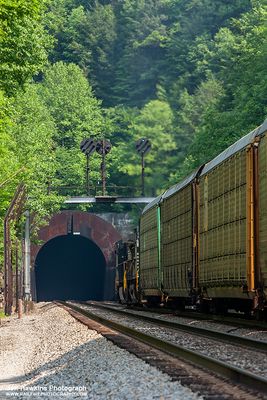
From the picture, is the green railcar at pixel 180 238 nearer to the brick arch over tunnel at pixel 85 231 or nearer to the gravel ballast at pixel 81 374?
the gravel ballast at pixel 81 374

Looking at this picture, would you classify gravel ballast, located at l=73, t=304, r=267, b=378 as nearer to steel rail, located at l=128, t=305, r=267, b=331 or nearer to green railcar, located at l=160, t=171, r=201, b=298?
steel rail, located at l=128, t=305, r=267, b=331

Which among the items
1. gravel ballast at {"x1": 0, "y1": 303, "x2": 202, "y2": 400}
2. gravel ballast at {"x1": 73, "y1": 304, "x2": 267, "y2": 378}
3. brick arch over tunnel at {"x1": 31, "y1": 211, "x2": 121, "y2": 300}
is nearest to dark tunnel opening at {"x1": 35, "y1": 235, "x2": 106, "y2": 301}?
brick arch over tunnel at {"x1": 31, "y1": 211, "x2": 121, "y2": 300}

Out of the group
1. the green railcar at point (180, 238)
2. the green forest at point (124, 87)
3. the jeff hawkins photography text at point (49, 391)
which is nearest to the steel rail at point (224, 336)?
the green railcar at point (180, 238)

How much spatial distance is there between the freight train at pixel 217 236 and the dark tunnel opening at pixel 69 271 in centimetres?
6775

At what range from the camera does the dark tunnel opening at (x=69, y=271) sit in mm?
109625

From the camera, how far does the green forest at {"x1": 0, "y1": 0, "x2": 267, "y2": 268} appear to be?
5029cm

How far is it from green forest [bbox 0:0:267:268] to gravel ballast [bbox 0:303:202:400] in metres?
18.3

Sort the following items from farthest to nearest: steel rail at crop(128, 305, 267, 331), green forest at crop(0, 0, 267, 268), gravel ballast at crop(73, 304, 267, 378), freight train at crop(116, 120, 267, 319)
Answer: green forest at crop(0, 0, 267, 268), steel rail at crop(128, 305, 267, 331), freight train at crop(116, 120, 267, 319), gravel ballast at crop(73, 304, 267, 378)

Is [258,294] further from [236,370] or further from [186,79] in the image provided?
[186,79]

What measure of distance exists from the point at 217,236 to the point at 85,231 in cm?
7268

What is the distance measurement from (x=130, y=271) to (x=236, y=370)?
126ft

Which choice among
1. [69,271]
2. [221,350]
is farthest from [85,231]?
[221,350]

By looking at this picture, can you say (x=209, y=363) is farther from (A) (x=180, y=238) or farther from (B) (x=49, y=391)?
(A) (x=180, y=238)

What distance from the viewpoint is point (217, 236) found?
85.7ft
